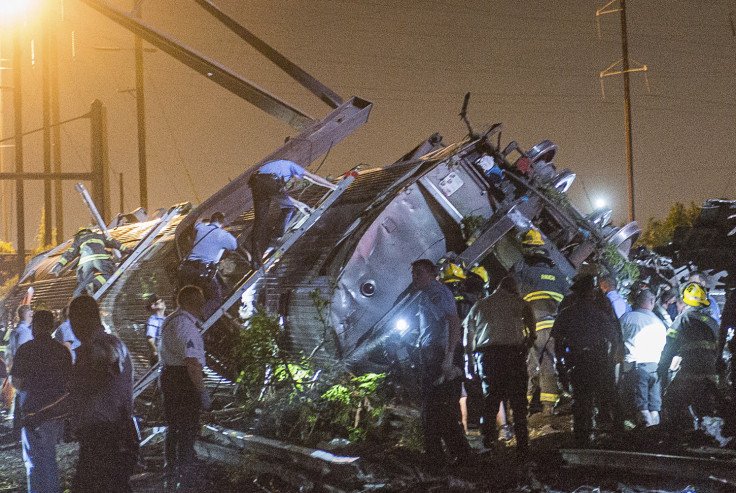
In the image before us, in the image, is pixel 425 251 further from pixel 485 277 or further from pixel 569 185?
pixel 569 185

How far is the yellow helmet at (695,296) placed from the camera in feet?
21.6

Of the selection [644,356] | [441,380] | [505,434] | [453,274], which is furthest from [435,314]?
[644,356]

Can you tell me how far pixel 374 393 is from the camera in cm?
756

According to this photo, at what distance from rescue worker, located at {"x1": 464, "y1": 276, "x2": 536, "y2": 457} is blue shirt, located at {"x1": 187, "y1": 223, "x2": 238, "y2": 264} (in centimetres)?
366

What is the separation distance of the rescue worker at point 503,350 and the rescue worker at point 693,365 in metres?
1.24

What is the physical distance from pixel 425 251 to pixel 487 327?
2.40 meters

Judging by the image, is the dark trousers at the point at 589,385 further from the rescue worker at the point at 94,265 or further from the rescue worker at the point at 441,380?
the rescue worker at the point at 94,265

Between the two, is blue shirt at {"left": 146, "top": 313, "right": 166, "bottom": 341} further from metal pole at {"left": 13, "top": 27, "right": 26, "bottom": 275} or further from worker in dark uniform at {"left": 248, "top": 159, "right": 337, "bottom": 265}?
metal pole at {"left": 13, "top": 27, "right": 26, "bottom": 275}

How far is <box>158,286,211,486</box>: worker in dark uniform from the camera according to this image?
18.8 ft

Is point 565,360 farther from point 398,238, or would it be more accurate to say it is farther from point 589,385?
point 398,238

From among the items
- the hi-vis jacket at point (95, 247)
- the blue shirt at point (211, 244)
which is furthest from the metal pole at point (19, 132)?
the blue shirt at point (211, 244)

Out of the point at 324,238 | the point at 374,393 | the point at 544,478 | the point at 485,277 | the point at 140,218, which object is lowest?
the point at 544,478

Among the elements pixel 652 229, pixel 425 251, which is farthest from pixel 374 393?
pixel 652 229

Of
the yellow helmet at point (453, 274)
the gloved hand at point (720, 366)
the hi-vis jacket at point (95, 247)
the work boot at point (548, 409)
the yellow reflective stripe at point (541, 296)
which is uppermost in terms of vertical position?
the hi-vis jacket at point (95, 247)
